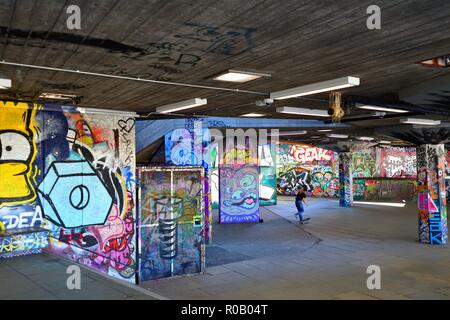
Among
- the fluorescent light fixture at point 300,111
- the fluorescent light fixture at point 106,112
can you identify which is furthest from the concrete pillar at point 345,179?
the fluorescent light fixture at point 106,112

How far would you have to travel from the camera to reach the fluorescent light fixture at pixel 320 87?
7156 mm

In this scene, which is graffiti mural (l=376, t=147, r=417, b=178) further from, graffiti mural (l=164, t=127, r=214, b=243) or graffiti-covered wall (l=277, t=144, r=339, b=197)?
graffiti mural (l=164, t=127, r=214, b=243)

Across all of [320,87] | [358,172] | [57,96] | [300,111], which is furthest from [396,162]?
[57,96]

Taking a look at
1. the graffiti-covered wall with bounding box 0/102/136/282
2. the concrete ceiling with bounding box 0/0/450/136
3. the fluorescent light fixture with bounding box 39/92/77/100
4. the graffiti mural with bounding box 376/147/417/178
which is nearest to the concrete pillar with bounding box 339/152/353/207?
the graffiti mural with bounding box 376/147/417/178

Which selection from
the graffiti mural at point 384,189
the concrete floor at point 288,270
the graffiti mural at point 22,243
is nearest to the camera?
the concrete floor at point 288,270

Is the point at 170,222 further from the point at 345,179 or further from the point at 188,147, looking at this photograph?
the point at 345,179

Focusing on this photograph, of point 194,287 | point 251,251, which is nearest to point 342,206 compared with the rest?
point 251,251

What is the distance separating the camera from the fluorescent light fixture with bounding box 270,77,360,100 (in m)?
7.16

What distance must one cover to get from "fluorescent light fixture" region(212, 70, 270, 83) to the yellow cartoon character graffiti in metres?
4.82

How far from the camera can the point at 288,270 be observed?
38.1 ft

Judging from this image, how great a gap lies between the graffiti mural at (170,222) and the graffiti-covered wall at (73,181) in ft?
1.45

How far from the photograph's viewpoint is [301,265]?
40.1 ft

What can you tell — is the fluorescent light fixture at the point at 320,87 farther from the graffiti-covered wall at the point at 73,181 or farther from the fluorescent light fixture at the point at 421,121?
the fluorescent light fixture at the point at 421,121
